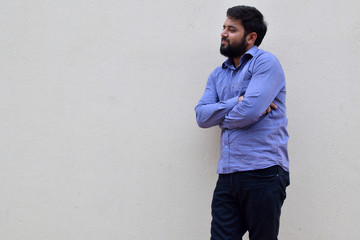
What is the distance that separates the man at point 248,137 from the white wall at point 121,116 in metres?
0.36

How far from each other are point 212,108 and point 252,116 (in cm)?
24

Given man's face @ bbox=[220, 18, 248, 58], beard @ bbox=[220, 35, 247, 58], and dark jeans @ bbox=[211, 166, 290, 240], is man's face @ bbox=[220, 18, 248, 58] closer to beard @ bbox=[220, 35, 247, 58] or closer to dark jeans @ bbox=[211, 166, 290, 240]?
beard @ bbox=[220, 35, 247, 58]

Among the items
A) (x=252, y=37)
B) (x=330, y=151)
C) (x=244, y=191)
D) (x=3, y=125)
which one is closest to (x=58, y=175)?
(x=3, y=125)

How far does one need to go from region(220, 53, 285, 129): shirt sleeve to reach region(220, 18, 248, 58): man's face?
0.17 meters

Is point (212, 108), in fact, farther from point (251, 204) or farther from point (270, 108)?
point (251, 204)

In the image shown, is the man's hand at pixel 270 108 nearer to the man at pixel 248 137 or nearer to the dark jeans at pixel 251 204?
the man at pixel 248 137

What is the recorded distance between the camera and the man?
2.03 metres

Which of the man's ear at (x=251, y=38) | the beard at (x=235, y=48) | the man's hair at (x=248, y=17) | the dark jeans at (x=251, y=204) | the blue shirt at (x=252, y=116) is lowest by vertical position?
the dark jeans at (x=251, y=204)

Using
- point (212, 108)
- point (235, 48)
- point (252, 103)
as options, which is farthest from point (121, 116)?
point (252, 103)

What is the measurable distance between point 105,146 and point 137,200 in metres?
0.41

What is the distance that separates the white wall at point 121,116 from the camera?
8.24 ft

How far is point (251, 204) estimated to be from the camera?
204 cm

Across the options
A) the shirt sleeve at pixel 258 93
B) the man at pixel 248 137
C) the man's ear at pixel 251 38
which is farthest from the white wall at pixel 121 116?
the shirt sleeve at pixel 258 93

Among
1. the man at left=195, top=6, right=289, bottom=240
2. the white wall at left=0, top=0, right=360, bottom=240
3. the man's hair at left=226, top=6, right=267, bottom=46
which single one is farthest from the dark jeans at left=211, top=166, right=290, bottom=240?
the man's hair at left=226, top=6, right=267, bottom=46
